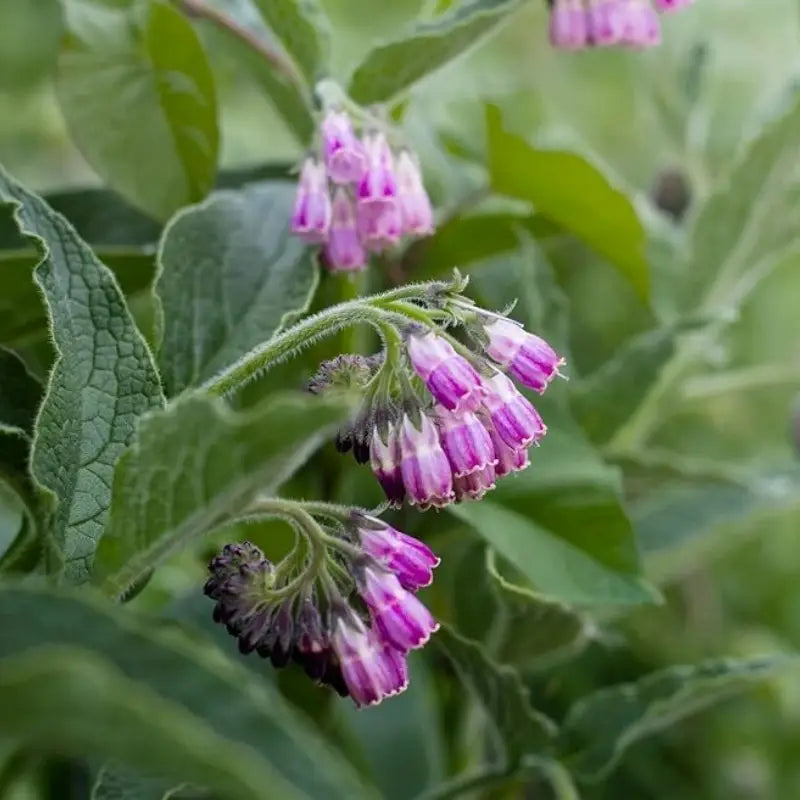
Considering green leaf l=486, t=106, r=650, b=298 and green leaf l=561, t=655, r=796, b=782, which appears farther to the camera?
green leaf l=486, t=106, r=650, b=298

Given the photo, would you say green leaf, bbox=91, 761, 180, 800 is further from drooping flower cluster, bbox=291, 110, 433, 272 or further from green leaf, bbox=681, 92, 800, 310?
green leaf, bbox=681, 92, 800, 310

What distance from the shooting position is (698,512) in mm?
994

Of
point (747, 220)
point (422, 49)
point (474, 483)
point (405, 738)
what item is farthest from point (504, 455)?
point (405, 738)

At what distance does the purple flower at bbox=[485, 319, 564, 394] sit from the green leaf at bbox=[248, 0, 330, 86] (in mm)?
260

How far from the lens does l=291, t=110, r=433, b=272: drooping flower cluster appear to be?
0.69 meters

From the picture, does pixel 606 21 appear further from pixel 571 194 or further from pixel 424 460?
pixel 424 460

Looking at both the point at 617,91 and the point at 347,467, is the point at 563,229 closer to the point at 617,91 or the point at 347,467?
the point at 347,467

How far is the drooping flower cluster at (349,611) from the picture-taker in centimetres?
55

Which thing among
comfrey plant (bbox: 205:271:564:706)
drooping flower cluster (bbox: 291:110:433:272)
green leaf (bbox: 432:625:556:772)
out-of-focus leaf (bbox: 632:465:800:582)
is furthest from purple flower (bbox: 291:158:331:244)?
out-of-focus leaf (bbox: 632:465:800:582)

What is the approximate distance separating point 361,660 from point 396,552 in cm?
5

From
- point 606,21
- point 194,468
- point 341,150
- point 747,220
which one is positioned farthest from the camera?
point 747,220

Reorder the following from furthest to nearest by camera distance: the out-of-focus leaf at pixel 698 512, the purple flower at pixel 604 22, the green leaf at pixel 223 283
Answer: the out-of-focus leaf at pixel 698 512, the purple flower at pixel 604 22, the green leaf at pixel 223 283

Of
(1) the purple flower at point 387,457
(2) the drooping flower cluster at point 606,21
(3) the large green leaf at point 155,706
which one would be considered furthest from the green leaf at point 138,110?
(3) the large green leaf at point 155,706

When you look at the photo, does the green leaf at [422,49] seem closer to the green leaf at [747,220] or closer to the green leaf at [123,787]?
the green leaf at [747,220]
